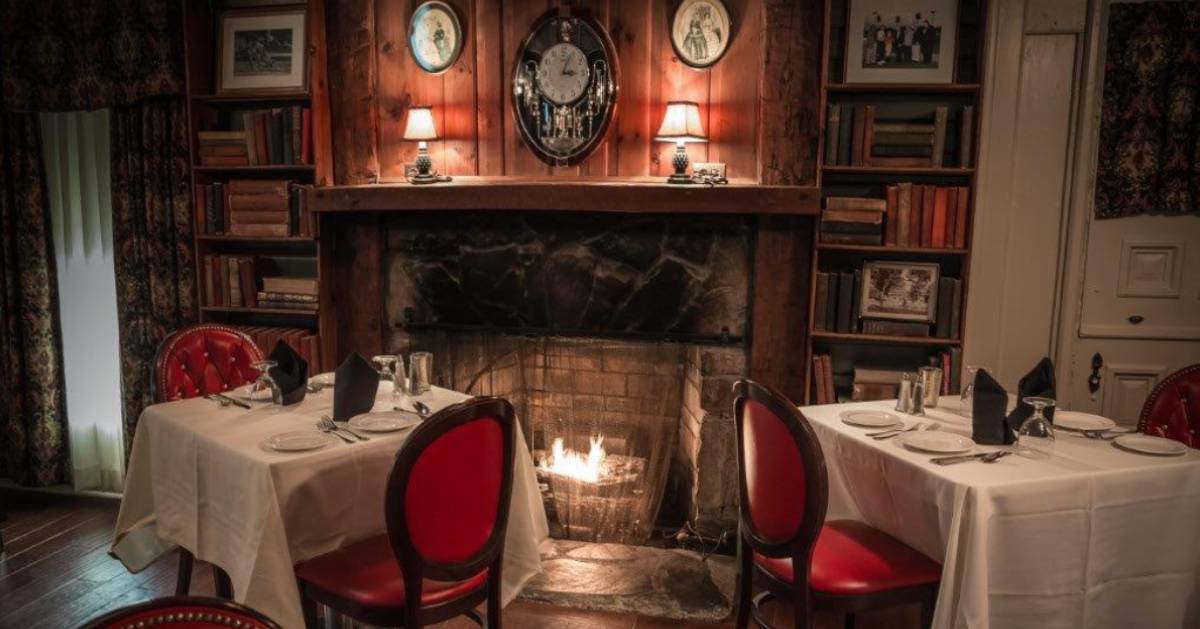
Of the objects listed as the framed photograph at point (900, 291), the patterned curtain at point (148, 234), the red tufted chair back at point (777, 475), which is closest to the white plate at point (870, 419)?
the red tufted chair back at point (777, 475)

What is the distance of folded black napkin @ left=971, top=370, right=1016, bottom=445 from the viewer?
83.6 inches

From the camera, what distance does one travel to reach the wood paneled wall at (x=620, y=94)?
10.1 feet

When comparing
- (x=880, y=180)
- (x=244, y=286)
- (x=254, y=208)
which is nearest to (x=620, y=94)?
(x=880, y=180)

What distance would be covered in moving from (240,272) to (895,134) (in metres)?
3.03

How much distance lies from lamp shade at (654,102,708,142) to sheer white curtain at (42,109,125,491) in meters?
→ 2.82

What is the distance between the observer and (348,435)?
84.9 inches

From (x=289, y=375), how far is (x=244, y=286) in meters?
1.50

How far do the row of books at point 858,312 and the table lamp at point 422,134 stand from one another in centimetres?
170

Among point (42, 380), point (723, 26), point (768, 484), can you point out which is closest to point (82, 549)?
point (42, 380)

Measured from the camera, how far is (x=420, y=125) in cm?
331

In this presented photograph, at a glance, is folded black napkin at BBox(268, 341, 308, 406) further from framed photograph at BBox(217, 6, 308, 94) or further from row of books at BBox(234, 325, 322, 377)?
framed photograph at BBox(217, 6, 308, 94)

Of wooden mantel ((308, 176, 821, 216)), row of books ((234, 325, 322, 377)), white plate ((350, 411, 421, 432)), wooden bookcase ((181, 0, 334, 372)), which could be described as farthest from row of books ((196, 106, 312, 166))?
white plate ((350, 411, 421, 432))

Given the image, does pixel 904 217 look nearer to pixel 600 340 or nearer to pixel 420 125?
pixel 600 340

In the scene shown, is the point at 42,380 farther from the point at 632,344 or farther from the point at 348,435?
the point at 632,344
